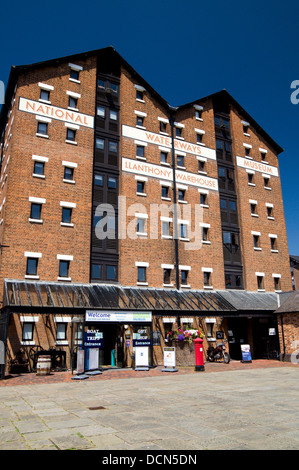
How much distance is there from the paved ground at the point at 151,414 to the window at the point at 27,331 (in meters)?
4.49

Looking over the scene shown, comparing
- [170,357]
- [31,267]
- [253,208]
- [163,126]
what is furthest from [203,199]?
[31,267]

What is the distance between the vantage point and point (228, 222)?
3225cm

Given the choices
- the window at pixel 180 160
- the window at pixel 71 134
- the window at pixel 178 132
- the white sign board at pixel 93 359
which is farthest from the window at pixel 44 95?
the white sign board at pixel 93 359

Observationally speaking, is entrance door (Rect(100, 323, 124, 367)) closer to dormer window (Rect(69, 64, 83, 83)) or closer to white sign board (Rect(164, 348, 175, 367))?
white sign board (Rect(164, 348, 175, 367))

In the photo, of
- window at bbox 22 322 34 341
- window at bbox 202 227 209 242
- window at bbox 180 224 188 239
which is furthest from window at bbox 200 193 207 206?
window at bbox 22 322 34 341

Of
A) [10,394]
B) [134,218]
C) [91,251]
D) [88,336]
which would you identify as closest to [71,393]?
[10,394]

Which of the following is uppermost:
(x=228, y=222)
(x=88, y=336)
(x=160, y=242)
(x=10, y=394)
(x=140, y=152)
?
(x=140, y=152)

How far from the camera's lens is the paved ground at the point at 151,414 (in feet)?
21.9

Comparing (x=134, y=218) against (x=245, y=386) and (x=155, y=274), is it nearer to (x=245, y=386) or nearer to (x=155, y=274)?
(x=155, y=274)

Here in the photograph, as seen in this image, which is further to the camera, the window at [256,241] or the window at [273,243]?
the window at [273,243]

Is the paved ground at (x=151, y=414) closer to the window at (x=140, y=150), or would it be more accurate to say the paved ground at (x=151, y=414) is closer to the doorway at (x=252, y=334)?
the doorway at (x=252, y=334)

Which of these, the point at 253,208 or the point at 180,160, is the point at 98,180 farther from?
the point at 253,208

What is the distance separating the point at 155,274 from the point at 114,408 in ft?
56.4

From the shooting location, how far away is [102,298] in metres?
22.8
